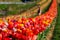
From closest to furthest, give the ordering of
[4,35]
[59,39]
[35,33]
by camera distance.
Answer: [4,35] < [35,33] < [59,39]

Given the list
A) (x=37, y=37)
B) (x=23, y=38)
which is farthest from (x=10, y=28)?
(x=37, y=37)

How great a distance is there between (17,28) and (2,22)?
0.27 metres

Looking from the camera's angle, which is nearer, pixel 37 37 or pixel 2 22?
pixel 2 22

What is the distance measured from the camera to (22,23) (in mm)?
3891

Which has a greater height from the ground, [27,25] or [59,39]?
[27,25]

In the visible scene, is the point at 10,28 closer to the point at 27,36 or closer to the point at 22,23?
the point at 27,36

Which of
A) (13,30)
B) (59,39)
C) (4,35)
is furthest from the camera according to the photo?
(59,39)

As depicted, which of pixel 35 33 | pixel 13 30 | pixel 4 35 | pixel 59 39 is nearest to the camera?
pixel 4 35

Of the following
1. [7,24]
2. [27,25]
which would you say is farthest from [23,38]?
[27,25]

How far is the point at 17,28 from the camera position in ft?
11.4

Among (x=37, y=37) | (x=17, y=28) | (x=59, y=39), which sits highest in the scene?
(x=17, y=28)

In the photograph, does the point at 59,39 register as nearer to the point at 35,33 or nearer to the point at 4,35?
the point at 35,33

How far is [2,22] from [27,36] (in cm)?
47

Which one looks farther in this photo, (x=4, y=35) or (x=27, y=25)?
(x=27, y=25)
